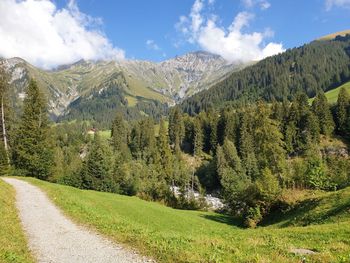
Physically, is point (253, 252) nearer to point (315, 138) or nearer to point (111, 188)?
point (111, 188)

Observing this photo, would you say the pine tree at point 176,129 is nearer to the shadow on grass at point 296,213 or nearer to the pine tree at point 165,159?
the pine tree at point 165,159

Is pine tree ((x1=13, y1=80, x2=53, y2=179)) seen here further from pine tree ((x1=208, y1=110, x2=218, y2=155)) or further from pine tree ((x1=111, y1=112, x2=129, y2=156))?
pine tree ((x1=208, y1=110, x2=218, y2=155))

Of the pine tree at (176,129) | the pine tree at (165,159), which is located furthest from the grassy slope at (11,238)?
the pine tree at (176,129)

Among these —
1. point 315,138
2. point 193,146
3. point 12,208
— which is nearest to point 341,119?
point 315,138

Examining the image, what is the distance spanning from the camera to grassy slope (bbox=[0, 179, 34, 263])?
522 inches

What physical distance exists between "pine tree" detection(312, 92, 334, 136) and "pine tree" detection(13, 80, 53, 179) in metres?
109

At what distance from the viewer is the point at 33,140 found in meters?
57.6

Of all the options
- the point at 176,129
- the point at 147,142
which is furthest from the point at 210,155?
the point at 147,142

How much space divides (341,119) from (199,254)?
135 m

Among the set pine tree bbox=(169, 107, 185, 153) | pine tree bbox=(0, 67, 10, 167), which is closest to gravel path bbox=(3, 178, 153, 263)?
pine tree bbox=(0, 67, 10, 167)

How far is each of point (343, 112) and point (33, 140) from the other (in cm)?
11825

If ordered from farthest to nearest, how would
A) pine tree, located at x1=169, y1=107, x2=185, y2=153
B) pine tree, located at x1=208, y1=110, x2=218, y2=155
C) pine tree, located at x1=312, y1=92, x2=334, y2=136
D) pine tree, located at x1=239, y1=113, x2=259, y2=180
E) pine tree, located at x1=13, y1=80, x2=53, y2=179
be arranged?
pine tree, located at x1=169, y1=107, x2=185, y2=153 → pine tree, located at x1=208, y1=110, x2=218, y2=155 → pine tree, located at x1=312, y1=92, x2=334, y2=136 → pine tree, located at x1=239, y1=113, x2=259, y2=180 → pine tree, located at x1=13, y1=80, x2=53, y2=179

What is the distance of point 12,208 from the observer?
24.8 meters

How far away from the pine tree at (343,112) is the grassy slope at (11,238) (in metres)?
131
